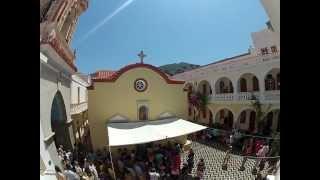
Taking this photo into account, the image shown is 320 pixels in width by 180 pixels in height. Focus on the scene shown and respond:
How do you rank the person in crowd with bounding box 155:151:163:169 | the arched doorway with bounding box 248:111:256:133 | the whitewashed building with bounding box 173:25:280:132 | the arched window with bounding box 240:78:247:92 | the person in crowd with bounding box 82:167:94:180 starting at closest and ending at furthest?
the person in crowd with bounding box 82:167:94:180 → the person in crowd with bounding box 155:151:163:169 → the whitewashed building with bounding box 173:25:280:132 → the arched doorway with bounding box 248:111:256:133 → the arched window with bounding box 240:78:247:92

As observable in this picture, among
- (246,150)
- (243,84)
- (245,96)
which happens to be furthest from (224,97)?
(246,150)

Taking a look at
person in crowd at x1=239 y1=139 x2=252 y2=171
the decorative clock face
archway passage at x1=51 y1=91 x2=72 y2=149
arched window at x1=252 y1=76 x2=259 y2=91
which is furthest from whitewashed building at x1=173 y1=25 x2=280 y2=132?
archway passage at x1=51 y1=91 x2=72 y2=149

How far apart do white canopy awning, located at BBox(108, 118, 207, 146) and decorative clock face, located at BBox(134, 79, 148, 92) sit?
146 centimetres

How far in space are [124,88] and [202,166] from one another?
5.29 metres

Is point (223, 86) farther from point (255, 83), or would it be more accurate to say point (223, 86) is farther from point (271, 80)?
point (271, 80)

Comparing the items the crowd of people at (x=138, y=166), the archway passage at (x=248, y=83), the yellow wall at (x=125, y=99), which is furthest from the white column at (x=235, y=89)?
the crowd of people at (x=138, y=166)

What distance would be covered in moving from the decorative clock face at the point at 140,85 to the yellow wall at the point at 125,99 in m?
0.13

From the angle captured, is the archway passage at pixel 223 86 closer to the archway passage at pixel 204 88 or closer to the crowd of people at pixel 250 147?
the archway passage at pixel 204 88

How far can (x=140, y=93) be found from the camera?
13.1 metres

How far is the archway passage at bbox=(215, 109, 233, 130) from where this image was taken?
741 inches

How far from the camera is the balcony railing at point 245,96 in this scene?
15055 millimetres

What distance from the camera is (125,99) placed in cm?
1291

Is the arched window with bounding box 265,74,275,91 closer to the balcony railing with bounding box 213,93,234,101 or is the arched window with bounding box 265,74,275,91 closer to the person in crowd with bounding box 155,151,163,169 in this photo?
the balcony railing with bounding box 213,93,234,101

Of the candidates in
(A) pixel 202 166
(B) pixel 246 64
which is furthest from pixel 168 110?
(B) pixel 246 64
